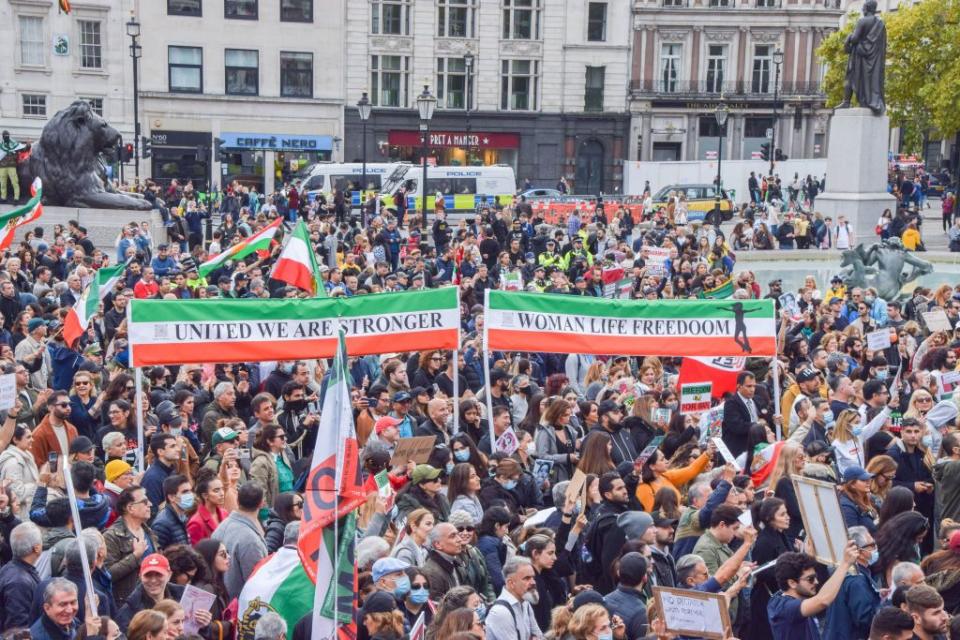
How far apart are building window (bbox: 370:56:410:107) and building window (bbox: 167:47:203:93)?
7.46 metres

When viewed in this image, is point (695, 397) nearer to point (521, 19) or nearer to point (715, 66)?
point (521, 19)

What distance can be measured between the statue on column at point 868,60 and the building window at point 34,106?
35.1 metres

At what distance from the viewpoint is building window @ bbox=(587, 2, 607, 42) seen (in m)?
61.0

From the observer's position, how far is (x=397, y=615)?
7.53 metres

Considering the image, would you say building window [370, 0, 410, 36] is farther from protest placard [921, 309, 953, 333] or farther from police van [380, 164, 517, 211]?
protest placard [921, 309, 953, 333]

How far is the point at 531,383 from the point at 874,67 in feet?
58.6

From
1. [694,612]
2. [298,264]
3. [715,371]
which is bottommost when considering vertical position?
[694,612]

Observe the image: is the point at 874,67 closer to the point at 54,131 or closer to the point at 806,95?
the point at 54,131

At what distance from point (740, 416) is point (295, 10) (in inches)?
1916

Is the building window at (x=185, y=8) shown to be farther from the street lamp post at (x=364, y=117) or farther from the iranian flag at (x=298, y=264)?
the iranian flag at (x=298, y=264)

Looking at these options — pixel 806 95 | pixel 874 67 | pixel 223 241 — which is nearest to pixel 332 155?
pixel 806 95

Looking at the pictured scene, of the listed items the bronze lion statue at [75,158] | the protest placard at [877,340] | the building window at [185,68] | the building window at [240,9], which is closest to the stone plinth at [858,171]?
the protest placard at [877,340]

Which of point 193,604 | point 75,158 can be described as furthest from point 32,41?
point 193,604

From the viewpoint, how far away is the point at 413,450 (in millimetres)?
10547
